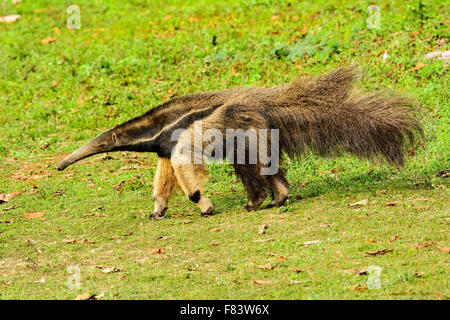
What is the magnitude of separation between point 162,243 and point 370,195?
251cm

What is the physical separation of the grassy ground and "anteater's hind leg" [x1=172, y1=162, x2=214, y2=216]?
0.53 ft

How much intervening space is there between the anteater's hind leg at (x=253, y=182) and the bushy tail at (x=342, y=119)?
471mm

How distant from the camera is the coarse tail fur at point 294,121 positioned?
7637mm

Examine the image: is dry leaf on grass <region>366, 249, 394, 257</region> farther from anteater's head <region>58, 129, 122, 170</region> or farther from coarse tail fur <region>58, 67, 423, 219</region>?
anteater's head <region>58, 129, 122, 170</region>

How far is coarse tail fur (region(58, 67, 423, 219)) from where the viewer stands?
7.64m

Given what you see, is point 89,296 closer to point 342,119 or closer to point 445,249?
point 445,249

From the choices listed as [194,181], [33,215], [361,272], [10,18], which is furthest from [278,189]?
[10,18]

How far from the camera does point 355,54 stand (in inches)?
502

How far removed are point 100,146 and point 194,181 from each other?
1.33 metres

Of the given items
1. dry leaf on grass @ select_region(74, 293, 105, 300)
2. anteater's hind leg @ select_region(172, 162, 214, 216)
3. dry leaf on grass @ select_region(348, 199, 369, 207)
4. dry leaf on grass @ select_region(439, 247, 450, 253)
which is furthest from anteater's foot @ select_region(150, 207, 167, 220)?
dry leaf on grass @ select_region(439, 247, 450, 253)

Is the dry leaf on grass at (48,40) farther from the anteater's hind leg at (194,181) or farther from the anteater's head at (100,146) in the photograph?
the anteater's hind leg at (194,181)

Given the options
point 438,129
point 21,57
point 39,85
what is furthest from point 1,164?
point 438,129

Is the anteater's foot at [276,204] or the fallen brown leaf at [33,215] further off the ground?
the anteater's foot at [276,204]

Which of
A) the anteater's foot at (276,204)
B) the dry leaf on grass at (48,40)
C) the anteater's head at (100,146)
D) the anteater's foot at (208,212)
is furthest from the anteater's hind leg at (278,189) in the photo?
the dry leaf on grass at (48,40)
